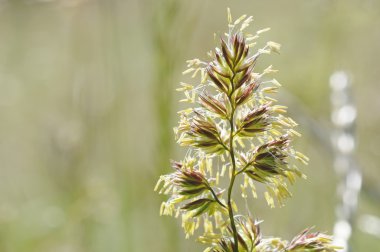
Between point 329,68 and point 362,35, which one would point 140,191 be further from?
point 362,35

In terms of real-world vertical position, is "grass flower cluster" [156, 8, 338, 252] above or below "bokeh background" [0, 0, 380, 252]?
below

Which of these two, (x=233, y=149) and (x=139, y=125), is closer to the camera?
(x=233, y=149)

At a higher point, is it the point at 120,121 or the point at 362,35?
the point at 362,35

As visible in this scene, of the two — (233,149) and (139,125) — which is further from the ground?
(139,125)

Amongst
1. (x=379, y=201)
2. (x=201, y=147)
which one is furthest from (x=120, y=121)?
(x=201, y=147)
